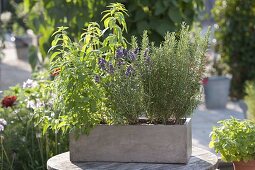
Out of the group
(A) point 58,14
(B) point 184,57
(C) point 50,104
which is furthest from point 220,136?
(A) point 58,14

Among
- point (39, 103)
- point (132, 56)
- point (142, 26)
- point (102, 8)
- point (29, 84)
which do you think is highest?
point (102, 8)

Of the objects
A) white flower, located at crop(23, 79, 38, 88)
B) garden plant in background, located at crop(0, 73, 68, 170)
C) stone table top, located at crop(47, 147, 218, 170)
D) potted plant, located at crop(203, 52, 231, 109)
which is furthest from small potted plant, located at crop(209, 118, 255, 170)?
potted plant, located at crop(203, 52, 231, 109)

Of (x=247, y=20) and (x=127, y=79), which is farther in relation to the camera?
(x=247, y=20)

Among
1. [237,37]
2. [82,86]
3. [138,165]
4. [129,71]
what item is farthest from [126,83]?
[237,37]

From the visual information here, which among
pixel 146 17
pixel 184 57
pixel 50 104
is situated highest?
pixel 146 17

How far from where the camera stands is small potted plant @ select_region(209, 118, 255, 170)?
330 centimetres

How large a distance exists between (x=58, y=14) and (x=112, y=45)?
227 centimetres

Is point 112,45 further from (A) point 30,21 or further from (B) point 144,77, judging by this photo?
(A) point 30,21

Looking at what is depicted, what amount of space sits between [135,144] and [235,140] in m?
0.53

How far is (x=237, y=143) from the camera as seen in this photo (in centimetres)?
329

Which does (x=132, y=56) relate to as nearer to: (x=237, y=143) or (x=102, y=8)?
(x=237, y=143)

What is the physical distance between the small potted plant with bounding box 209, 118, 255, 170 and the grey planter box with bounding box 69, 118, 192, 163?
8.9 inches

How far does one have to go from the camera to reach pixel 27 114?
188 inches

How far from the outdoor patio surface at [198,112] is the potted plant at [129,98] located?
1.84 ft
